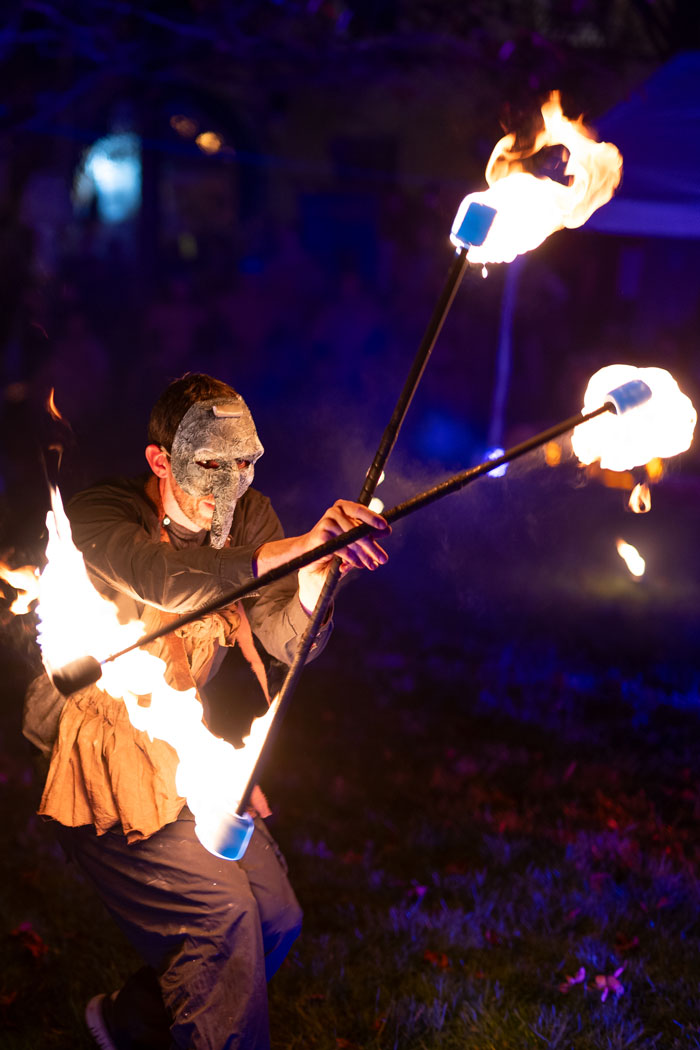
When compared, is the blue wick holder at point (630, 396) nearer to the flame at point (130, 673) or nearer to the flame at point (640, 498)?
the flame at point (640, 498)

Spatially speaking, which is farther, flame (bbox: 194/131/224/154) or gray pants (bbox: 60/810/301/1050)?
flame (bbox: 194/131/224/154)

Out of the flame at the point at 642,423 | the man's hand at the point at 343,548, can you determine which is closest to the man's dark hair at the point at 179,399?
the man's hand at the point at 343,548

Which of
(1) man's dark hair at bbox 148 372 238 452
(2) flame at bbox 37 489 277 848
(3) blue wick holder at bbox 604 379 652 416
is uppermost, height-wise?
(3) blue wick holder at bbox 604 379 652 416

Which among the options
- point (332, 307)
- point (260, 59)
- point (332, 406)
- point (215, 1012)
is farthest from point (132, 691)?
point (260, 59)

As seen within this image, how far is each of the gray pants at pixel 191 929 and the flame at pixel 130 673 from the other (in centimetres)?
20

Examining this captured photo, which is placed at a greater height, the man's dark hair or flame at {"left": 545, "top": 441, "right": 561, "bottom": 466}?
flame at {"left": 545, "top": 441, "right": 561, "bottom": 466}

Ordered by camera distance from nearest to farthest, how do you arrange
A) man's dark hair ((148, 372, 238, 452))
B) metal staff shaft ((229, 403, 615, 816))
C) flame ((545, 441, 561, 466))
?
metal staff shaft ((229, 403, 615, 816))
man's dark hair ((148, 372, 238, 452))
flame ((545, 441, 561, 466))

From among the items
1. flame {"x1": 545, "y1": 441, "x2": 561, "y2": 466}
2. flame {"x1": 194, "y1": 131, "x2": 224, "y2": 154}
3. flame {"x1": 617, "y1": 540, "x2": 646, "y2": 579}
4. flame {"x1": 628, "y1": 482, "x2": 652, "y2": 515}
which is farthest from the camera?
flame {"x1": 194, "y1": 131, "x2": 224, "y2": 154}

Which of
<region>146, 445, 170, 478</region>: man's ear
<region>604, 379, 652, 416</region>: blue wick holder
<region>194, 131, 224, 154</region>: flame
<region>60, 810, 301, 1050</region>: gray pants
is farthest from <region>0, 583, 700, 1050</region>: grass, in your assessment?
<region>194, 131, 224, 154</region>: flame

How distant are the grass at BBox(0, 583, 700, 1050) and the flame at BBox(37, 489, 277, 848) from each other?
1276 mm

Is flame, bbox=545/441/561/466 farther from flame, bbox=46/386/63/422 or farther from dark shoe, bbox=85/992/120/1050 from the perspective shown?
dark shoe, bbox=85/992/120/1050

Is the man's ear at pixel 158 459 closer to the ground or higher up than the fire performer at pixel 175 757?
higher up

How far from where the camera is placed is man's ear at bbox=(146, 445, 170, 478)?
9.76 ft

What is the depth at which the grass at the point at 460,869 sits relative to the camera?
3486mm
